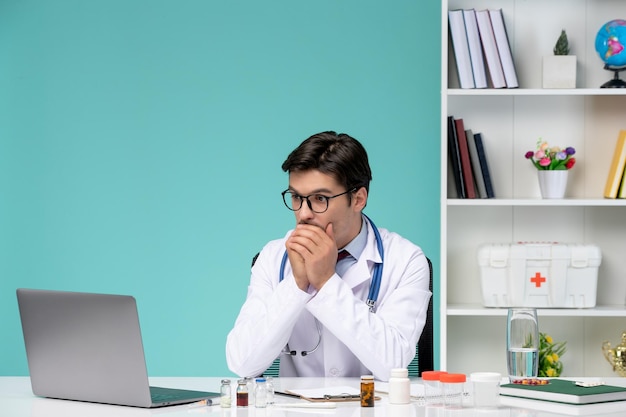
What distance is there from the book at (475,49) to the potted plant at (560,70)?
0.25 meters

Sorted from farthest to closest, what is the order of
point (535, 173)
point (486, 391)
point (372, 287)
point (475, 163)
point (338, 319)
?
point (535, 173)
point (475, 163)
point (372, 287)
point (338, 319)
point (486, 391)

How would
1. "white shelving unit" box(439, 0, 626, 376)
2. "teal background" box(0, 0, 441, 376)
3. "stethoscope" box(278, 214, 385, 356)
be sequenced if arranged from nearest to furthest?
"stethoscope" box(278, 214, 385, 356), "white shelving unit" box(439, 0, 626, 376), "teal background" box(0, 0, 441, 376)

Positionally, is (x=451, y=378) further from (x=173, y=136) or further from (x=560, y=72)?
(x=173, y=136)

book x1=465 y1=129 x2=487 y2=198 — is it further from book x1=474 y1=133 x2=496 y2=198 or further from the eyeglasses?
the eyeglasses

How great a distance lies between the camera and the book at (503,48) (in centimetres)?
348

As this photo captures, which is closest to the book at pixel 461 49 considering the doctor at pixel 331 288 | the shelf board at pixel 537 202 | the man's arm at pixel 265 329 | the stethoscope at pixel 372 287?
the shelf board at pixel 537 202

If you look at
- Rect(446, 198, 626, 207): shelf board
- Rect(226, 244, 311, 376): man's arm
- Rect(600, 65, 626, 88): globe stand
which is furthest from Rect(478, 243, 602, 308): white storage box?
Rect(226, 244, 311, 376): man's arm

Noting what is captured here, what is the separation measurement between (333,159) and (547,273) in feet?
4.60

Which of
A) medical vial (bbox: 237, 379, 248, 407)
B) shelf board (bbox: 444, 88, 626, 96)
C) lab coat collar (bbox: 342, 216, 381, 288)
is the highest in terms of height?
shelf board (bbox: 444, 88, 626, 96)

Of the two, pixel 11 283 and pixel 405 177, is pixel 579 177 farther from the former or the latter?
pixel 11 283

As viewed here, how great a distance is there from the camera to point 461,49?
3.48m

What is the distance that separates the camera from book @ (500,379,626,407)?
1.70m

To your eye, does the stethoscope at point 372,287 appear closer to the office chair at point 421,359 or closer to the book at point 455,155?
the office chair at point 421,359

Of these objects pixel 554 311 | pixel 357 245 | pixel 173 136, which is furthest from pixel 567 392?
pixel 173 136
